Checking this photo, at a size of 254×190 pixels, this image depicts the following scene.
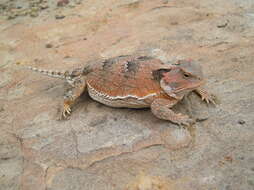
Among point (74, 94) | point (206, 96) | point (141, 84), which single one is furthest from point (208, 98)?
point (74, 94)

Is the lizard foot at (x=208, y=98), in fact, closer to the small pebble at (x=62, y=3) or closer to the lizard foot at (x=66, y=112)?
the lizard foot at (x=66, y=112)

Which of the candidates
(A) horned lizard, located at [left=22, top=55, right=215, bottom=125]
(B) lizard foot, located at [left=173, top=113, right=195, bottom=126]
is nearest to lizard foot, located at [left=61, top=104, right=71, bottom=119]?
(A) horned lizard, located at [left=22, top=55, right=215, bottom=125]

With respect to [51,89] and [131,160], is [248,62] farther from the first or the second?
[51,89]

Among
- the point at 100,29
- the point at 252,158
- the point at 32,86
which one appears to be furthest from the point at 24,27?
the point at 252,158

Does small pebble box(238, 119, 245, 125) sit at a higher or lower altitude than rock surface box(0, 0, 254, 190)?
higher

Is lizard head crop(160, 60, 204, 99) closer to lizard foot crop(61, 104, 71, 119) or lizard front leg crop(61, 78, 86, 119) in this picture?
lizard front leg crop(61, 78, 86, 119)

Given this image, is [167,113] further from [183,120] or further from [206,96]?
[206,96]
